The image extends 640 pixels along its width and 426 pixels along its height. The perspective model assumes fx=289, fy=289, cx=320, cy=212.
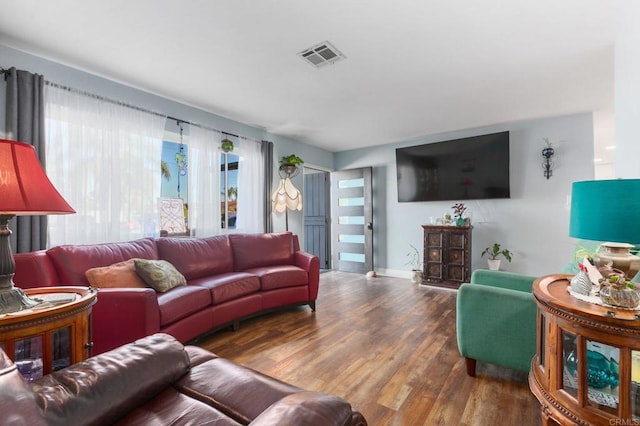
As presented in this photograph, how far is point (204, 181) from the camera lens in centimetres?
358

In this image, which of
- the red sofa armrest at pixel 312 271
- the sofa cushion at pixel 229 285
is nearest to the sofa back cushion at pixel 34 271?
the sofa cushion at pixel 229 285

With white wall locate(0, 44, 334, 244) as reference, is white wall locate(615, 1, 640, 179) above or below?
below

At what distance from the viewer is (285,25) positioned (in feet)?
6.55

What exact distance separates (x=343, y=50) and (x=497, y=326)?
227 cm

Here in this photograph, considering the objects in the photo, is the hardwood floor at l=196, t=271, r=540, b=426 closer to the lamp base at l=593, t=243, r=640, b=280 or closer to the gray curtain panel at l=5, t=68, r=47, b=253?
the lamp base at l=593, t=243, r=640, b=280

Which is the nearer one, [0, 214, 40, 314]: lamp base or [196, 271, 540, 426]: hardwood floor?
[0, 214, 40, 314]: lamp base

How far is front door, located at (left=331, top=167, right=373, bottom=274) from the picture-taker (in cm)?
538

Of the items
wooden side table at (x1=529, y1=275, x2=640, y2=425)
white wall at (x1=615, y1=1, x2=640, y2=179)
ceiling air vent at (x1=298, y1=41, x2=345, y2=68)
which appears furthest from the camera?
ceiling air vent at (x1=298, y1=41, x2=345, y2=68)

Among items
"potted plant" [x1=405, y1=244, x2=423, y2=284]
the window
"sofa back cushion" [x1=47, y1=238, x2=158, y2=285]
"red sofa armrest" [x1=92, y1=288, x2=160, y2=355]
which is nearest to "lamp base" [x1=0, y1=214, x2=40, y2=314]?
"red sofa armrest" [x1=92, y1=288, x2=160, y2=355]

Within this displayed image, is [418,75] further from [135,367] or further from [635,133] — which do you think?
[135,367]

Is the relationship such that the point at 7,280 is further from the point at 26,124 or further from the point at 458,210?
the point at 458,210

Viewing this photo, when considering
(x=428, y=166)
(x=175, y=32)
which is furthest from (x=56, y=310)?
(x=428, y=166)

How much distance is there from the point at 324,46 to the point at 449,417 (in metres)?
2.59

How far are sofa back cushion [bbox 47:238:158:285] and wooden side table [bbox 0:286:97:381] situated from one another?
25.4 inches
